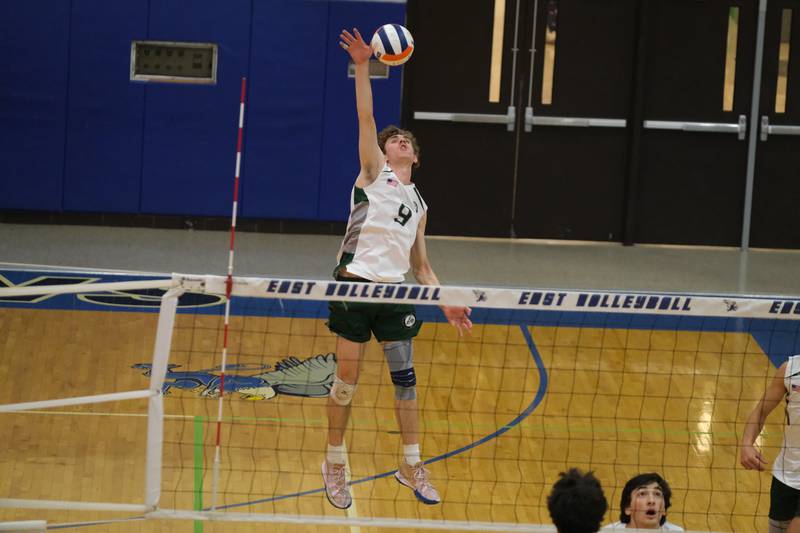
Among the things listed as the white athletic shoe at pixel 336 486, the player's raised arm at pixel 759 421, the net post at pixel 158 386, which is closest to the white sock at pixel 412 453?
the white athletic shoe at pixel 336 486

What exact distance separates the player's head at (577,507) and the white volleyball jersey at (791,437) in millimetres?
2080

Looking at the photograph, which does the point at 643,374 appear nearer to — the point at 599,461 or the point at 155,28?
the point at 599,461

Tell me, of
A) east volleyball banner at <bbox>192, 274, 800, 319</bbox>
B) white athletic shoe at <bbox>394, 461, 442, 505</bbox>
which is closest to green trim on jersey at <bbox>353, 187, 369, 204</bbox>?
east volleyball banner at <bbox>192, 274, 800, 319</bbox>

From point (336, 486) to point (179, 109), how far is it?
27.4 ft

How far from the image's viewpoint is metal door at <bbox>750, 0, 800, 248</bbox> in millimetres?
14695

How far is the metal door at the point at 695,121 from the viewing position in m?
14.7

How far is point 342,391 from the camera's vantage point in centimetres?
654

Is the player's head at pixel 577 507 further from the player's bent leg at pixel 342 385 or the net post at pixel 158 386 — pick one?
the player's bent leg at pixel 342 385

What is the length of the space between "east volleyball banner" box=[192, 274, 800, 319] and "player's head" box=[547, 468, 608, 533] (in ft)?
5.23

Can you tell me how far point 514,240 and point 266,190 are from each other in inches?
119

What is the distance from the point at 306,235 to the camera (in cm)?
1450

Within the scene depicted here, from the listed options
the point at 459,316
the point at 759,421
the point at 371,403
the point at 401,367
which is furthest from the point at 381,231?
the point at 371,403

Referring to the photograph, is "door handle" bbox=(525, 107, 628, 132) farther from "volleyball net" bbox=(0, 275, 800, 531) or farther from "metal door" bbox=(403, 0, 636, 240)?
"volleyball net" bbox=(0, 275, 800, 531)

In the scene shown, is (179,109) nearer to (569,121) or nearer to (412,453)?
(569,121)
